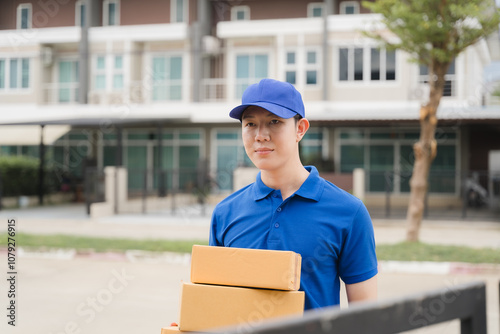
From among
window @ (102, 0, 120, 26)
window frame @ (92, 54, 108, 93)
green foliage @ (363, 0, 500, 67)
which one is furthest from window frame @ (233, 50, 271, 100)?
green foliage @ (363, 0, 500, 67)

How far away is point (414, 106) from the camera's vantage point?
69.7 feet

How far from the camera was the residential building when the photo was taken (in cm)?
2158

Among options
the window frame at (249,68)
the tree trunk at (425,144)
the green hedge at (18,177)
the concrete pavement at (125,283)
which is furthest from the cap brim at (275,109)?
the window frame at (249,68)

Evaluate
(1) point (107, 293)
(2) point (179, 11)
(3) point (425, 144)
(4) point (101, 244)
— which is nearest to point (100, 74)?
(2) point (179, 11)

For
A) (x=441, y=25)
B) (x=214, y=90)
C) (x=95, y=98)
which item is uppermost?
(x=214, y=90)

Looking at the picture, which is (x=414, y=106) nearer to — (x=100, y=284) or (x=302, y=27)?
(x=302, y=27)

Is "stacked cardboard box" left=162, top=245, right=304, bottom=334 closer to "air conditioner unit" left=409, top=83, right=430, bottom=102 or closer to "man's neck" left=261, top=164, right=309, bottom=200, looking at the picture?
"man's neck" left=261, top=164, right=309, bottom=200

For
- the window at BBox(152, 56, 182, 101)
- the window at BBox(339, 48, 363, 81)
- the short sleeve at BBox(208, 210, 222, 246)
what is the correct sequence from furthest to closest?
the window at BBox(152, 56, 182, 101), the window at BBox(339, 48, 363, 81), the short sleeve at BBox(208, 210, 222, 246)

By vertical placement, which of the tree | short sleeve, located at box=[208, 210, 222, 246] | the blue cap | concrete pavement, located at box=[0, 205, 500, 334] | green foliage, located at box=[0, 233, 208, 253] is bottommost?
concrete pavement, located at box=[0, 205, 500, 334]

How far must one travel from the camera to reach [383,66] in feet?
72.7

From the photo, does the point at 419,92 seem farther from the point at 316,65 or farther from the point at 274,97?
the point at 274,97

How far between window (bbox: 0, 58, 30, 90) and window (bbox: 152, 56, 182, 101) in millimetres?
6065

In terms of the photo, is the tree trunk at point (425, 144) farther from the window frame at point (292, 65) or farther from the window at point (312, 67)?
the window frame at point (292, 65)

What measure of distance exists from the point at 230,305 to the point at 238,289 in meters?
0.06
